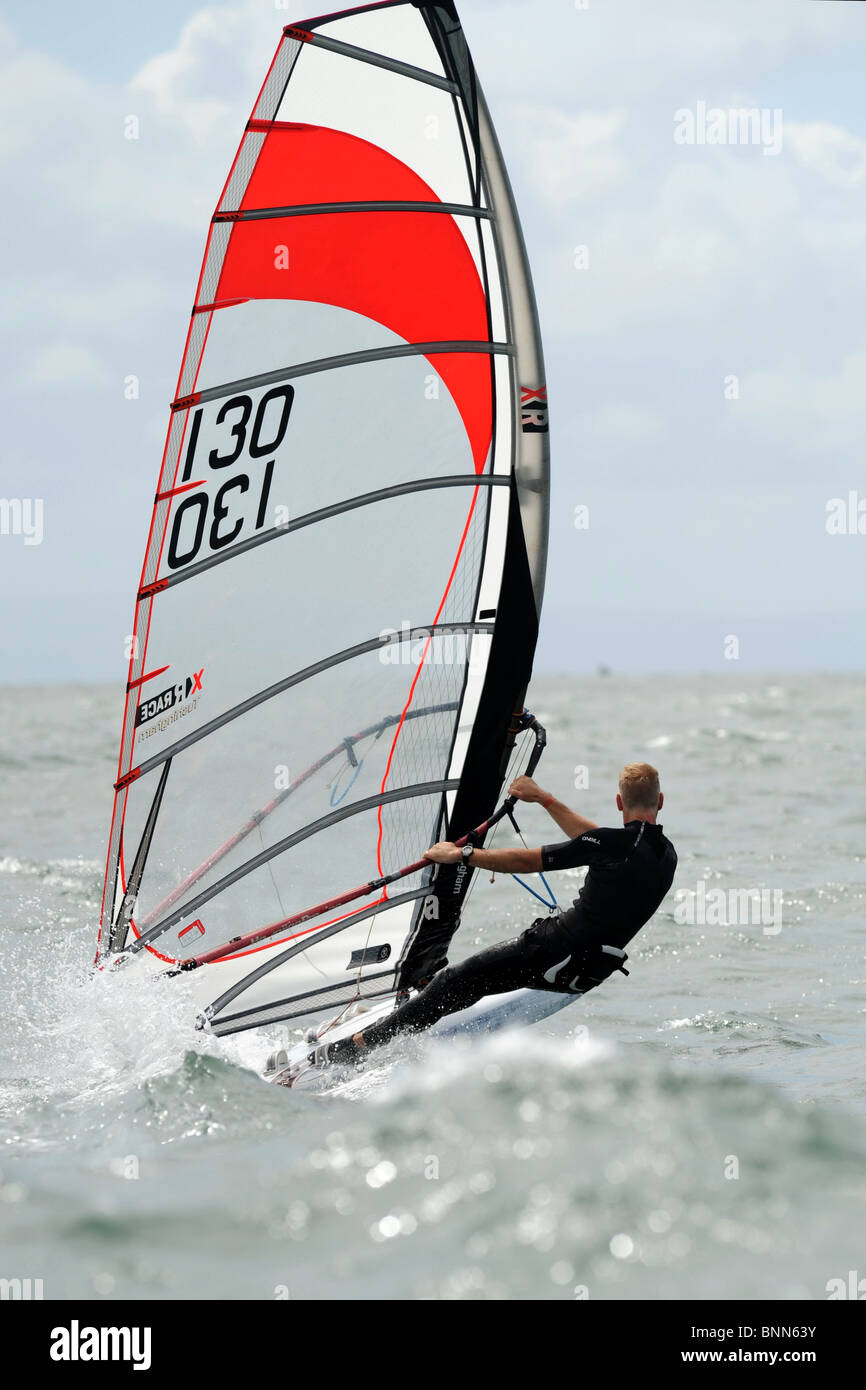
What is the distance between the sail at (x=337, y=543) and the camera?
4.73 metres

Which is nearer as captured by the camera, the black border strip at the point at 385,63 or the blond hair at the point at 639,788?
the blond hair at the point at 639,788

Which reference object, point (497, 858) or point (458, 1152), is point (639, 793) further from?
point (458, 1152)

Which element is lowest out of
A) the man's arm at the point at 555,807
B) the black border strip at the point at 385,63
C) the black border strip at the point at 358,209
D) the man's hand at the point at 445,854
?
the man's hand at the point at 445,854

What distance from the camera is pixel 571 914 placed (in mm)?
4676

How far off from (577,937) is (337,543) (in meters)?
1.70

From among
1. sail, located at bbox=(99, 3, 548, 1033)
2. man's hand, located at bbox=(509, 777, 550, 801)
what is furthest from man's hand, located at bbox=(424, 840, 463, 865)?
sail, located at bbox=(99, 3, 548, 1033)

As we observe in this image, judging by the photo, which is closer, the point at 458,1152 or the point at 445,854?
the point at 458,1152

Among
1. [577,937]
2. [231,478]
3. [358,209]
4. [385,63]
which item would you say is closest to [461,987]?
[577,937]
